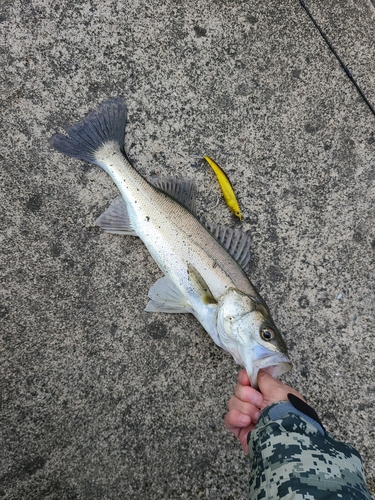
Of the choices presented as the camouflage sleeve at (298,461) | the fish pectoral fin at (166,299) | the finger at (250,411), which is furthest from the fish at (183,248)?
the camouflage sleeve at (298,461)

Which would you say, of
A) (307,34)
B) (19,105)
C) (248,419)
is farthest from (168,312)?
(307,34)

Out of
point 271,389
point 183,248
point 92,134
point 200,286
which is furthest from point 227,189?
point 271,389

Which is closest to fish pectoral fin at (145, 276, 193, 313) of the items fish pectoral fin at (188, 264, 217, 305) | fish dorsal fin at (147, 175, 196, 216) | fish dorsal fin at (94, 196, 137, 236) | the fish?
the fish

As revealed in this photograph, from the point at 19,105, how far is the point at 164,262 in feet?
4.62

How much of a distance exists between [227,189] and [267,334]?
105 cm

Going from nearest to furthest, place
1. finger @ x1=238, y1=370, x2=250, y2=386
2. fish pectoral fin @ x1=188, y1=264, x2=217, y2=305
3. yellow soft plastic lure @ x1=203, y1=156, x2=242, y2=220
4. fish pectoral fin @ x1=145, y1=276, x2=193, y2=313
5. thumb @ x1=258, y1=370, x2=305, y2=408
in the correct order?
thumb @ x1=258, y1=370, x2=305, y2=408 < finger @ x1=238, y1=370, x2=250, y2=386 < fish pectoral fin @ x1=188, y1=264, x2=217, y2=305 < fish pectoral fin @ x1=145, y1=276, x2=193, y2=313 < yellow soft plastic lure @ x1=203, y1=156, x2=242, y2=220

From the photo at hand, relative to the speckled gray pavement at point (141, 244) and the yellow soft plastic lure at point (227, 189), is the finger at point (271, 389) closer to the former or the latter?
the speckled gray pavement at point (141, 244)

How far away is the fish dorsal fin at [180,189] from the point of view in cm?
262

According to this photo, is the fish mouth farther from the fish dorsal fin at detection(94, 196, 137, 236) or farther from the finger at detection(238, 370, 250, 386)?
the fish dorsal fin at detection(94, 196, 137, 236)

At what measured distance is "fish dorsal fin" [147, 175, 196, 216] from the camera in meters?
2.62

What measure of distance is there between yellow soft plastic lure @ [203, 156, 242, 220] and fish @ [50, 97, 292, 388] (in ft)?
0.50

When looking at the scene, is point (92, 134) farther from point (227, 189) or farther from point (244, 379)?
point (244, 379)

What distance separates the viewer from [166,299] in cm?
250

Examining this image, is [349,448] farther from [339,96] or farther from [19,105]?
[19,105]
